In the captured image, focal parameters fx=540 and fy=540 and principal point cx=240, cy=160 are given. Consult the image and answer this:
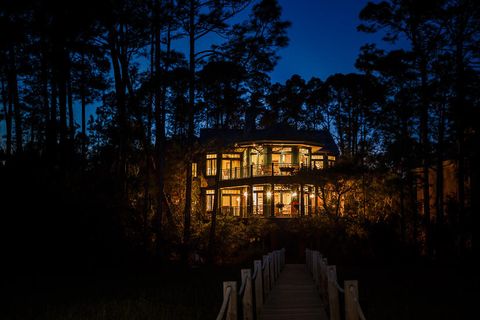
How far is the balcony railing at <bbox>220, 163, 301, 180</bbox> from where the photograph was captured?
36812 mm

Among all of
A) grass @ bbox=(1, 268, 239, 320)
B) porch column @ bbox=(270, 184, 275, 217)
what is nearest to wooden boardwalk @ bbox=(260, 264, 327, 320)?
grass @ bbox=(1, 268, 239, 320)

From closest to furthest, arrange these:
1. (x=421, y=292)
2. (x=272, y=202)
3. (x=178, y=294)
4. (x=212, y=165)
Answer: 1. (x=178, y=294)
2. (x=421, y=292)
3. (x=272, y=202)
4. (x=212, y=165)

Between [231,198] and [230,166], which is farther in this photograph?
[231,198]

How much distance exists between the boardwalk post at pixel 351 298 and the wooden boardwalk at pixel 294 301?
2.78m

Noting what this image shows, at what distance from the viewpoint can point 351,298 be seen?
769 centimetres

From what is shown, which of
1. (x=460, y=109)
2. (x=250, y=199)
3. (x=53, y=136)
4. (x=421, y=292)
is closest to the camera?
(x=421, y=292)

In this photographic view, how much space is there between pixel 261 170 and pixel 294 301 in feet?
84.5

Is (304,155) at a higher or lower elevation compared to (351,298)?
higher

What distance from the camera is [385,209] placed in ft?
94.0

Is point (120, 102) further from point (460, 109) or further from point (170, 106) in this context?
point (460, 109)

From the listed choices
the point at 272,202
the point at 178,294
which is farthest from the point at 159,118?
the point at 272,202

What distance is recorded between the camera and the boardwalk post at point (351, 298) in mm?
7629

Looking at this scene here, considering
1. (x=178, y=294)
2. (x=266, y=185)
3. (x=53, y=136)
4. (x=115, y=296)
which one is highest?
(x=53, y=136)

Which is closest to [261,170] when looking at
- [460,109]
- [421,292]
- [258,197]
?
[258,197]
